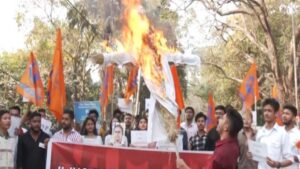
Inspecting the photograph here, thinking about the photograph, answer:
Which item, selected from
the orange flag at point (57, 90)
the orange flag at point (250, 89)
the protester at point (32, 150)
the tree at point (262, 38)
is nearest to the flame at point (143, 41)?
the protester at point (32, 150)

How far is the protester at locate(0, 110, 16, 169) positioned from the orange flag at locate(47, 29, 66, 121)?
2059mm

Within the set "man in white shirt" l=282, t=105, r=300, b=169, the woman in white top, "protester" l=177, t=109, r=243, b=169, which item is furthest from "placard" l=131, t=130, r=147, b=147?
"protester" l=177, t=109, r=243, b=169

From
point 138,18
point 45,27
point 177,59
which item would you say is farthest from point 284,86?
point 138,18

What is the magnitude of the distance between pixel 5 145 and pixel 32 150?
1.64ft

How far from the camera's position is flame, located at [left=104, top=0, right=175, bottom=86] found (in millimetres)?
5672

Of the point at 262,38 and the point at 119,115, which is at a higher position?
the point at 262,38

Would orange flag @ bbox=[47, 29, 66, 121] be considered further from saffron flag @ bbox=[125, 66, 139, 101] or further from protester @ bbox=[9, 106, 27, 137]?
saffron flag @ bbox=[125, 66, 139, 101]

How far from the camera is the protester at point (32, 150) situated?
715 cm

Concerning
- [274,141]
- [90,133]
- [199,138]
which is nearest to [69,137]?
[90,133]

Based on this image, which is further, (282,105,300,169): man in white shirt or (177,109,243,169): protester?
(282,105,300,169): man in white shirt

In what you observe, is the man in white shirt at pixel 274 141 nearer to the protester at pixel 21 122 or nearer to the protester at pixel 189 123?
the protester at pixel 189 123

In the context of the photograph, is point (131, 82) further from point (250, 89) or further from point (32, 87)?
point (32, 87)

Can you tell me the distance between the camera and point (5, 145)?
675 cm

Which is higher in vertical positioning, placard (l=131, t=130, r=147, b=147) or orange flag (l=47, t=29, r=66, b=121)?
orange flag (l=47, t=29, r=66, b=121)
